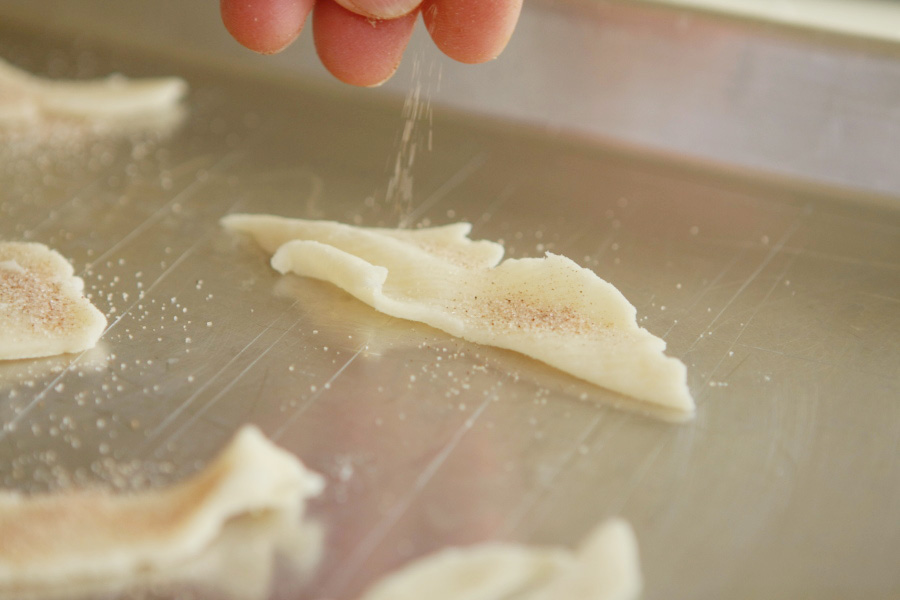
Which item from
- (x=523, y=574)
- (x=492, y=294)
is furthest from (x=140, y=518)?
(x=492, y=294)

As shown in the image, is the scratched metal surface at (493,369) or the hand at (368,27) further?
the hand at (368,27)

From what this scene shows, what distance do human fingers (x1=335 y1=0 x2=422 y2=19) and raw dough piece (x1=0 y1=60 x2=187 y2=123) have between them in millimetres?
868

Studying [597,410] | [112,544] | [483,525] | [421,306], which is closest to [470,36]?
[421,306]

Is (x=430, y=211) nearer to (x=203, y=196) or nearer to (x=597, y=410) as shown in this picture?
(x=203, y=196)

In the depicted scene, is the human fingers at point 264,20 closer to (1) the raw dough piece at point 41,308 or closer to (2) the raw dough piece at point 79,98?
(1) the raw dough piece at point 41,308

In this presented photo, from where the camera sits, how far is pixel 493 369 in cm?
128

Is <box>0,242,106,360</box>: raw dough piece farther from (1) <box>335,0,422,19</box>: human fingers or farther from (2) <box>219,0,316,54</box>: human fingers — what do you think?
(1) <box>335,0,422,19</box>: human fingers

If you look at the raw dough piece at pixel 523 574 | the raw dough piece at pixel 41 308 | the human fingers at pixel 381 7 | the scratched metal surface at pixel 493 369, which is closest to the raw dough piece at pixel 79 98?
the scratched metal surface at pixel 493 369

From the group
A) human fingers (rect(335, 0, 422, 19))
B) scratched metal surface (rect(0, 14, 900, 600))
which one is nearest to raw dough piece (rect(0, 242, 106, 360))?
scratched metal surface (rect(0, 14, 900, 600))

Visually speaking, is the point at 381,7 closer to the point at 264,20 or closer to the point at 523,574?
the point at 264,20

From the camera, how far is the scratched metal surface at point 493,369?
3.43ft

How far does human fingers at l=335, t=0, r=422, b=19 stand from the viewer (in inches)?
A: 50.4

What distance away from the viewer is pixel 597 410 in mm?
1206

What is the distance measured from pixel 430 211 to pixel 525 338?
46 centimetres
